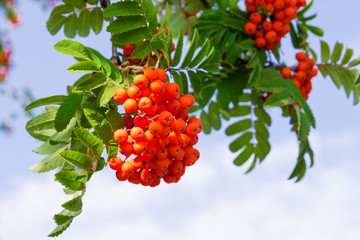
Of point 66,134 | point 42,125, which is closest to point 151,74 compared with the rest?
point 66,134

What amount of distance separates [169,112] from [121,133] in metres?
0.16

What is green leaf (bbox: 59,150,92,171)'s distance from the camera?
1206 mm

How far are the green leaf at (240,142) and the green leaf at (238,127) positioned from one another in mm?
40

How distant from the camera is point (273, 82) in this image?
2.15 meters

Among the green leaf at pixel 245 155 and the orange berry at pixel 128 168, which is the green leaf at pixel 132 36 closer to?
the orange berry at pixel 128 168

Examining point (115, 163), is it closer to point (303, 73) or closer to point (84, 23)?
point (84, 23)

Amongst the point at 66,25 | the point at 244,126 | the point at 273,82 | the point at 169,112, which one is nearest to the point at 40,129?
the point at 169,112

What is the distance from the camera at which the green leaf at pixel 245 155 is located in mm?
2645

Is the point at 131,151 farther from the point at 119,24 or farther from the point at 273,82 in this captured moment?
the point at 273,82

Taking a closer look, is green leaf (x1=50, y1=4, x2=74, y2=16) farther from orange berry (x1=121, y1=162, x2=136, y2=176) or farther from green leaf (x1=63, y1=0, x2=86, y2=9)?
orange berry (x1=121, y1=162, x2=136, y2=176)

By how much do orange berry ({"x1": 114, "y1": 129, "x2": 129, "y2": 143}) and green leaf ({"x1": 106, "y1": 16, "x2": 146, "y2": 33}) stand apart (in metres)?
0.32

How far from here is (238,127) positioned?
2.62 m

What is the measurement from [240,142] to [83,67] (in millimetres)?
1584

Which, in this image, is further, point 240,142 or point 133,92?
point 240,142
